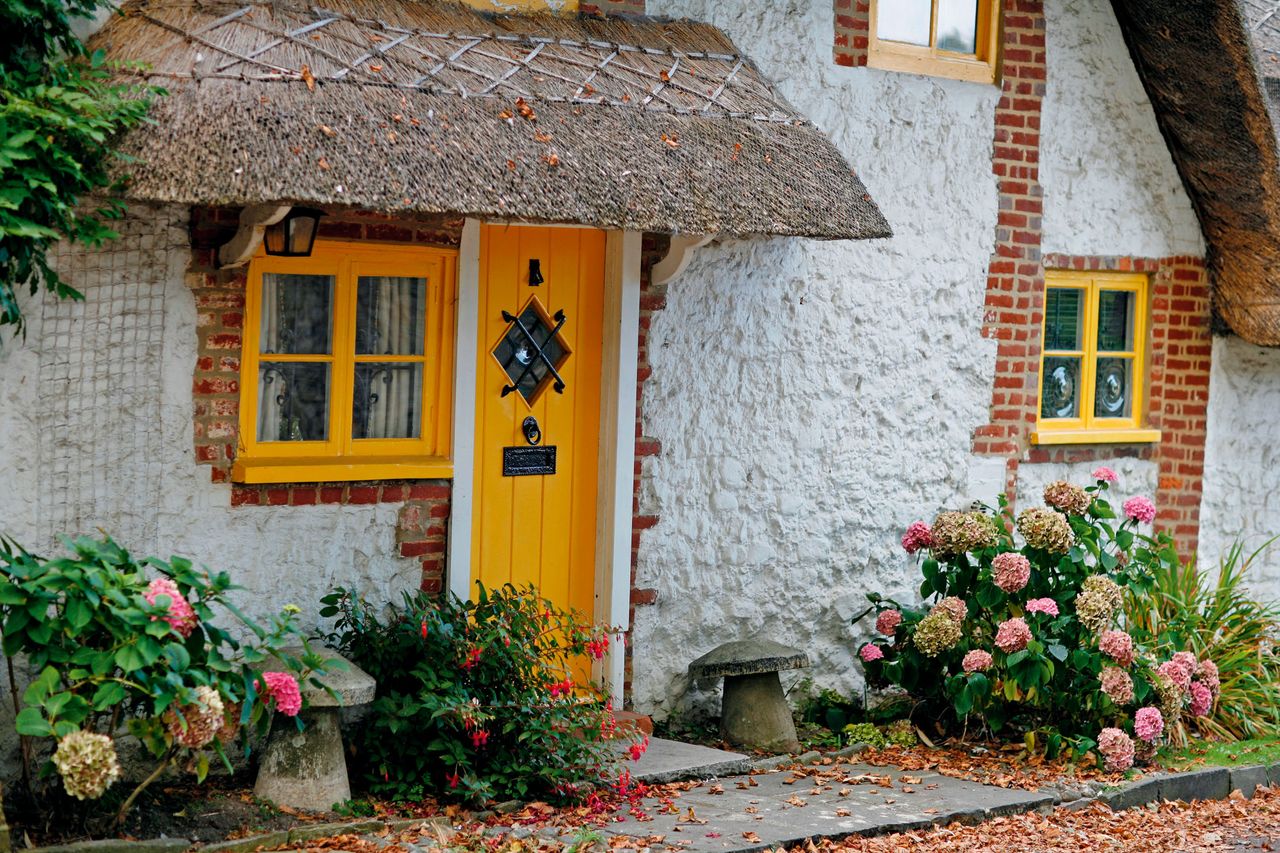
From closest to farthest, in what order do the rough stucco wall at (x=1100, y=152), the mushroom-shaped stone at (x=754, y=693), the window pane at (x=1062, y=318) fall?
the mushroom-shaped stone at (x=754, y=693)
the rough stucco wall at (x=1100, y=152)
the window pane at (x=1062, y=318)

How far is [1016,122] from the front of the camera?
7891mm

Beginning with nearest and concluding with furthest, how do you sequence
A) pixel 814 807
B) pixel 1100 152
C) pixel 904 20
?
pixel 814 807 → pixel 904 20 → pixel 1100 152

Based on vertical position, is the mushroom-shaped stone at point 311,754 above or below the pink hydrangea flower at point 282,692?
below

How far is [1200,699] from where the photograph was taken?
23.3ft

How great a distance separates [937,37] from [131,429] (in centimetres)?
438

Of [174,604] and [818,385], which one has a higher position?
[818,385]

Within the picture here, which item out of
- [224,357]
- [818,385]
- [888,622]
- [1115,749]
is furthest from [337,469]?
[1115,749]

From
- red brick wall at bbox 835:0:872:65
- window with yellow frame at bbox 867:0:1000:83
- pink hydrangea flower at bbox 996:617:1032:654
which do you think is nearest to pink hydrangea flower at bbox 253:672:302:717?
pink hydrangea flower at bbox 996:617:1032:654

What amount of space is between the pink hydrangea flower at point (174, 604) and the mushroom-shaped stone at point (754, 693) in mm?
2630

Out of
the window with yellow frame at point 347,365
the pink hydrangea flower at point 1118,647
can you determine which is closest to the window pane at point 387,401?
the window with yellow frame at point 347,365

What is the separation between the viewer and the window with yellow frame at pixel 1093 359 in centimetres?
821

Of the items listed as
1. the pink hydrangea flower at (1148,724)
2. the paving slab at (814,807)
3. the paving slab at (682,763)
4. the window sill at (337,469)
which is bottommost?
the paving slab at (814,807)

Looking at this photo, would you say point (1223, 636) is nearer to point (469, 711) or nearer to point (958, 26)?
point (958, 26)

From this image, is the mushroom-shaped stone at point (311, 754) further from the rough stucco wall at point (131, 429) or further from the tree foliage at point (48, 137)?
the tree foliage at point (48, 137)
